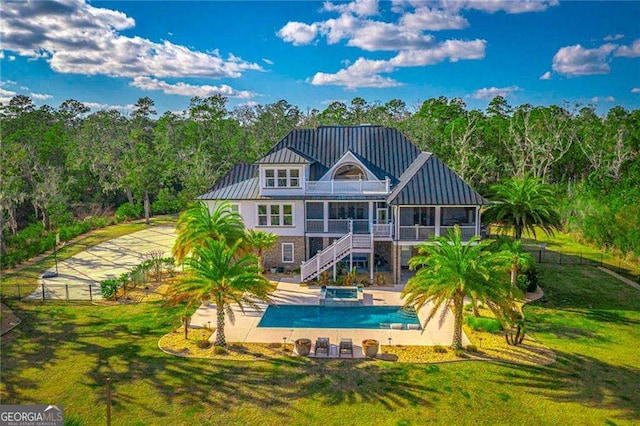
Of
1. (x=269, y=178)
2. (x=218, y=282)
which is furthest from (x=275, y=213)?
(x=218, y=282)

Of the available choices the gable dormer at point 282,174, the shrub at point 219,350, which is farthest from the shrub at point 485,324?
the gable dormer at point 282,174

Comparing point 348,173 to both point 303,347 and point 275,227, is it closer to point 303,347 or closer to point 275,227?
point 275,227

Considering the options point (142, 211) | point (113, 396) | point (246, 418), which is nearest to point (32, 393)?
point (113, 396)

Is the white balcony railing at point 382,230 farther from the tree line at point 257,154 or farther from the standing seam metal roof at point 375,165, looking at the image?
the tree line at point 257,154

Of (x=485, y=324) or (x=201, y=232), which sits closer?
(x=485, y=324)

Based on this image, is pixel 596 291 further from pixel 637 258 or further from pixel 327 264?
pixel 327 264

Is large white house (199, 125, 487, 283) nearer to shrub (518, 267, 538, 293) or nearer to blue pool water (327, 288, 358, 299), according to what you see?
blue pool water (327, 288, 358, 299)
